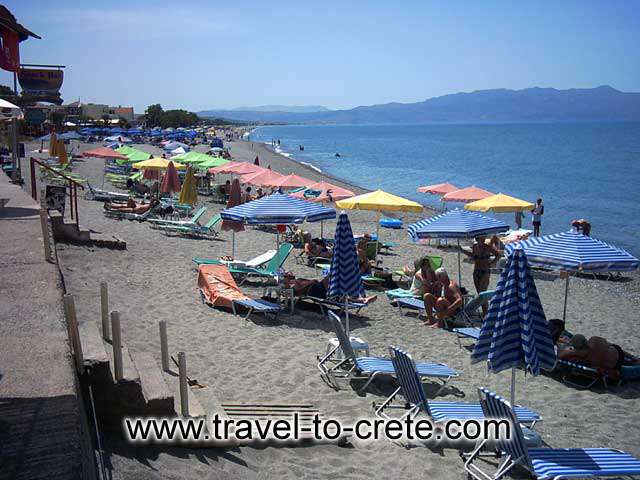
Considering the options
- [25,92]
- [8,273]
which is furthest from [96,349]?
[25,92]

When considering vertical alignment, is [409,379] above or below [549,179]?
above

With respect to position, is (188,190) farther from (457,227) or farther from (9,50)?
(9,50)

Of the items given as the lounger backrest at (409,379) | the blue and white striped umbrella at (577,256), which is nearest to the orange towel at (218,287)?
the lounger backrest at (409,379)

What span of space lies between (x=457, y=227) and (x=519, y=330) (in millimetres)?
5602

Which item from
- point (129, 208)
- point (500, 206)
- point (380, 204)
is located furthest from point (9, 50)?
point (129, 208)

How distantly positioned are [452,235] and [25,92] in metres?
9.05

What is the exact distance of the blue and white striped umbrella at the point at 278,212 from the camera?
34.6 feet

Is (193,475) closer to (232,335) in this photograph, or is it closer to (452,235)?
(232,335)

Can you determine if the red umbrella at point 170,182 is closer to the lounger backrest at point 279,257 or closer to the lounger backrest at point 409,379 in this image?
the lounger backrest at point 279,257

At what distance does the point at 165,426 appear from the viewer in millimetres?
4977

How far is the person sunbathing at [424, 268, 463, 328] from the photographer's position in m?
9.50

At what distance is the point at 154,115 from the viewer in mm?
116000

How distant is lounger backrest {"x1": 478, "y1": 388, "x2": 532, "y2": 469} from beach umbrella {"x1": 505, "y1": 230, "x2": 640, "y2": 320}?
3522 mm

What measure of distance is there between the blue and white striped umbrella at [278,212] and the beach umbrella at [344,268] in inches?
103
